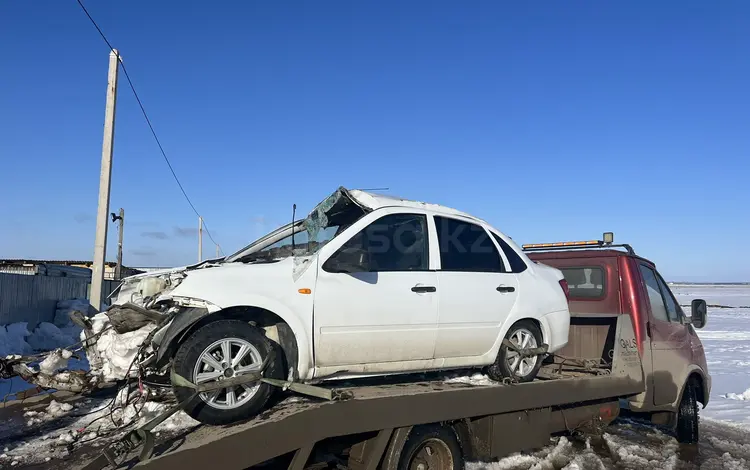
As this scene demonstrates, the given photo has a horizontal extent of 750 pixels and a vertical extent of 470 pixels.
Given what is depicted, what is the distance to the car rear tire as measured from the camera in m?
5.29

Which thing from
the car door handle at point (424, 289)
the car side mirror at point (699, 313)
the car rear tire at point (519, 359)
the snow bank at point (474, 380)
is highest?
the car door handle at point (424, 289)

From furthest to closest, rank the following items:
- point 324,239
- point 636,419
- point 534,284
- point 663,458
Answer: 1. point 636,419
2. point 663,458
3. point 534,284
4. point 324,239

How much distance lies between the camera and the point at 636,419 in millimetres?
9031

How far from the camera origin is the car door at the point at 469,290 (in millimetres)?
4789

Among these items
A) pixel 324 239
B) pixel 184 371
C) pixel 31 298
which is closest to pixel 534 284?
pixel 324 239

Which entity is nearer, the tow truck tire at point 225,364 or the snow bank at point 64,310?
the tow truck tire at point 225,364

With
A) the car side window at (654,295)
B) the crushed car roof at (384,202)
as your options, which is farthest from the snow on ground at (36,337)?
the car side window at (654,295)

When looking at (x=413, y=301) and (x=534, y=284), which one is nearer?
(x=413, y=301)

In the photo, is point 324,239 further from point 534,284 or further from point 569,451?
point 569,451

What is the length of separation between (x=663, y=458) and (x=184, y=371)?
594 centimetres

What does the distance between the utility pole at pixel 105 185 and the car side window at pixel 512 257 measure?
9091 mm

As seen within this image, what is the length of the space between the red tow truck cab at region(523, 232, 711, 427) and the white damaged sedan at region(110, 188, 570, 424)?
4.59 feet

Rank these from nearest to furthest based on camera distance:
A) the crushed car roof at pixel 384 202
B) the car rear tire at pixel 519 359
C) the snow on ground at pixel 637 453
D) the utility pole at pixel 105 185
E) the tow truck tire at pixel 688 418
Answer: the crushed car roof at pixel 384 202, the car rear tire at pixel 519 359, the snow on ground at pixel 637 453, the tow truck tire at pixel 688 418, the utility pole at pixel 105 185

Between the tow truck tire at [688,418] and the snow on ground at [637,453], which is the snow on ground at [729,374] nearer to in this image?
the snow on ground at [637,453]
